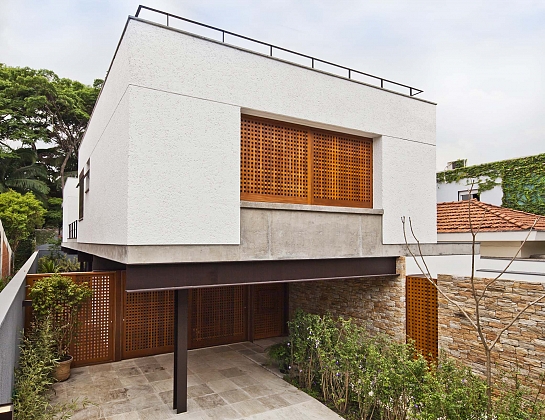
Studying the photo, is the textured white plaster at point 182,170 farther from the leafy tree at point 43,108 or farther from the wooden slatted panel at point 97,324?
the leafy tree at point 43,108

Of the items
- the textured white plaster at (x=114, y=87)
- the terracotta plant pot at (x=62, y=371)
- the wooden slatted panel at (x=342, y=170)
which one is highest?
the textured white plaster at (x=114, y=87)

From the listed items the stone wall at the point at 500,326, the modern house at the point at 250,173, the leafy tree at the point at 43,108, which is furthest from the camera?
the leafy tree at the point at 43,108

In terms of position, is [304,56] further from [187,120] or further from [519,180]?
[519,180]

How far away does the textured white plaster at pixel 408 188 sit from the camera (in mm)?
7883

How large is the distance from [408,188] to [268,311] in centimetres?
527

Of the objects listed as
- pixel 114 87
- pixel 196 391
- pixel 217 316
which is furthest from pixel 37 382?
pixel 114 87

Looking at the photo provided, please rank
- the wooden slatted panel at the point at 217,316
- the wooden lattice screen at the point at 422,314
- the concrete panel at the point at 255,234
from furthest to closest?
the wooden slatted panel at the point at 217,316 < the wooden lattice screen at the point at 422,314 < the concrete panel at the point at 255,234

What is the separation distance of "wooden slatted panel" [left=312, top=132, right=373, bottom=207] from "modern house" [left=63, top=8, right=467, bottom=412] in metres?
0.02

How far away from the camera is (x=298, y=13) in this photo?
10.3 m

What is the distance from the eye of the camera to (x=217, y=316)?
32.9 ft

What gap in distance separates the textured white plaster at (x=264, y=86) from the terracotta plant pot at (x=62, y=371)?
560 cm

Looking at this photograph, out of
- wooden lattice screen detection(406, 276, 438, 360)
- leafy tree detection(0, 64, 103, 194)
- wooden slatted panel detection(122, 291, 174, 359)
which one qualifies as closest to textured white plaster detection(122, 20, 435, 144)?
wooden lattice screen detection(406, 276, 438, 360)

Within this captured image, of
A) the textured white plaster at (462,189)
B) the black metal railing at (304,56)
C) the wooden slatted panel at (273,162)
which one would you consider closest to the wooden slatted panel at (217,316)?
the wooden slatted panel at (273,162)

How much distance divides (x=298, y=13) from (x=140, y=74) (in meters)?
6.42
